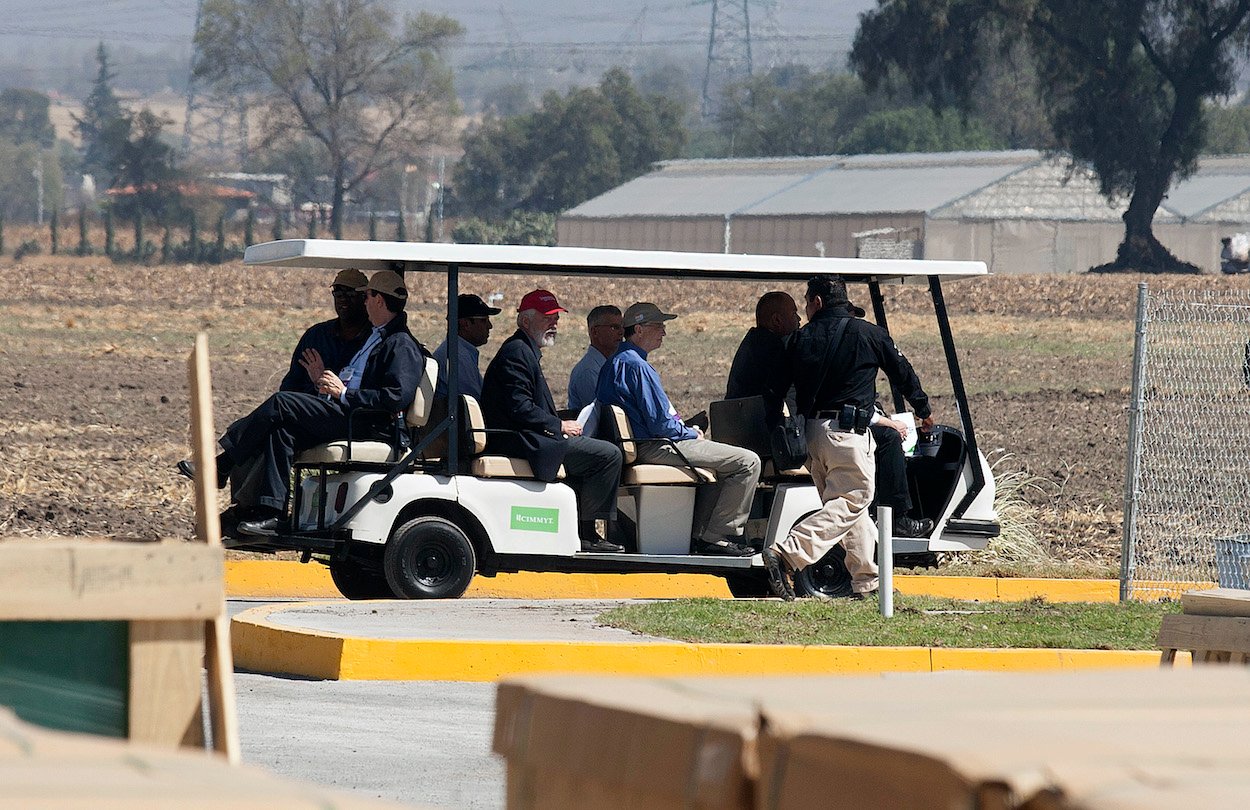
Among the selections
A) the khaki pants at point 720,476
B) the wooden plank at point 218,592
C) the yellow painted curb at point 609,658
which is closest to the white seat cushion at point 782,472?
the khaki pants at point 720,476

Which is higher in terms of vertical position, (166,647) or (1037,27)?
(1037,27)

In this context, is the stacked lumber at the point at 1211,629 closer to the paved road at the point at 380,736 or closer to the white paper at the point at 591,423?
the paved road at the point at 380,736

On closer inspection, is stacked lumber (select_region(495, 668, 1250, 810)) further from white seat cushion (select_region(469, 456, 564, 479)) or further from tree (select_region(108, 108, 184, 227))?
tree (select_region(108, 108, 184, 227))

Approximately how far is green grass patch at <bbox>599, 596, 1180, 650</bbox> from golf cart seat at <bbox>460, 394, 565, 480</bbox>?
0.89 metres

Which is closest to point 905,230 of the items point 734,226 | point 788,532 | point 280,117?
point 734,226

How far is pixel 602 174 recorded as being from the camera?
107 metres

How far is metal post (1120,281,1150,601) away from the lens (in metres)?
10.5

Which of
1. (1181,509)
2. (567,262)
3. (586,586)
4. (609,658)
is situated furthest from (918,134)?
(609,658)

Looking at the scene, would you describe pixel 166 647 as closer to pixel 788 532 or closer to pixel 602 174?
pixel 788 532

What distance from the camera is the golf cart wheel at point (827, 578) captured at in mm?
10984

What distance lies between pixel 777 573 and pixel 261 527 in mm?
2630

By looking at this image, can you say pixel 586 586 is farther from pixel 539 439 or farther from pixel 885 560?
pixel 885 560

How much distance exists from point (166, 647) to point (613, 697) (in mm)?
954

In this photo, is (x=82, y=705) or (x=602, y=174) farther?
(x=602, y=174)
